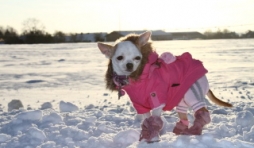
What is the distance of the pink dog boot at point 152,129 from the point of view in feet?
12.0

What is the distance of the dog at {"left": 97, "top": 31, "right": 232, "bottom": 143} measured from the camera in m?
3.70

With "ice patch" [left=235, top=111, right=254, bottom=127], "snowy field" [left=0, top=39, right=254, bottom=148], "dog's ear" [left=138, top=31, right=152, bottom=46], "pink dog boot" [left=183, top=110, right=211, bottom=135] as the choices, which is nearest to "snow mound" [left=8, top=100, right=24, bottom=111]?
"snowy field" [left=0, top=39, right=254, bottom=148]

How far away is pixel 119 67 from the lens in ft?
12.3

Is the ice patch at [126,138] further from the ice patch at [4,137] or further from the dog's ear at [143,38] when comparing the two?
the ice patch at [4,137]

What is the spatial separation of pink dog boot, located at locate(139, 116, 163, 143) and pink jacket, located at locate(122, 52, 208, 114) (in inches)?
5.8

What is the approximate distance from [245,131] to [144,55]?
146 centimetres

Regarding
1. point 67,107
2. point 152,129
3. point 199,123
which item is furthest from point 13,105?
point 199,123

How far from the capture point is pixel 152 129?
12.1ft

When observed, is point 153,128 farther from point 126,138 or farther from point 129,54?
point 129,54

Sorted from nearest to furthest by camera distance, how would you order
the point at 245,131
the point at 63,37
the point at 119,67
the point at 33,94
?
the point at 119,67
the point at 245,131
the point at 33,94
the point at 63,37

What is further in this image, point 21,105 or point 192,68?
point 21,105

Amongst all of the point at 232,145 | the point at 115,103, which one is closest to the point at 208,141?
the point at 232,145

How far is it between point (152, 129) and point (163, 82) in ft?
1.68

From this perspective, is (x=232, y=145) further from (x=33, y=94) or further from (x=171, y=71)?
(x=33, y=94)
